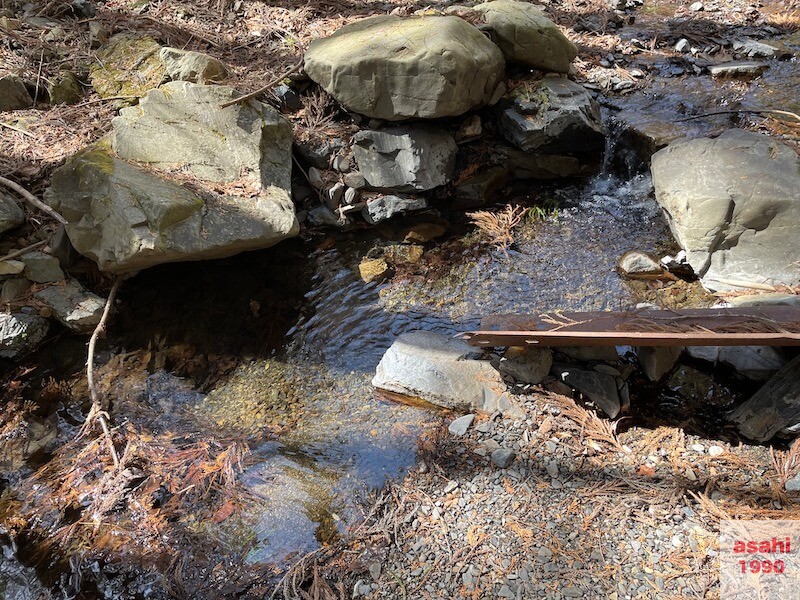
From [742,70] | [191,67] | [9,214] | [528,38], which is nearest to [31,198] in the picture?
[9,214]

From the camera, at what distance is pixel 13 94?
224 inches

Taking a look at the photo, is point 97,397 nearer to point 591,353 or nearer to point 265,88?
point 265,88

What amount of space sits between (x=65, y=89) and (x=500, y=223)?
17.5ft

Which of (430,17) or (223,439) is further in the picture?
(430,17)

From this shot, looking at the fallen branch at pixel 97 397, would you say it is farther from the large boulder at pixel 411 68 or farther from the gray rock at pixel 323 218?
the large boulder at pixel 411 68

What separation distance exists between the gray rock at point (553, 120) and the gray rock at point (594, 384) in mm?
2956

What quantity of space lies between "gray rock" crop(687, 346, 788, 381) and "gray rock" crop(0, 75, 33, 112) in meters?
7.36

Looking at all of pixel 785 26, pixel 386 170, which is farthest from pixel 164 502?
pixel 785 26

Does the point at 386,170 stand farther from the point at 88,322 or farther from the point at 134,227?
the point at 88,322

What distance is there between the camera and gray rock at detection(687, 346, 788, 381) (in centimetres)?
349

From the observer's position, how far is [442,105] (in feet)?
17.1

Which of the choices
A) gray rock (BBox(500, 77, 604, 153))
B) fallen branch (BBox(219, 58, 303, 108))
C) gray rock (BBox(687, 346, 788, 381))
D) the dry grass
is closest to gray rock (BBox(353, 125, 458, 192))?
the dry grass

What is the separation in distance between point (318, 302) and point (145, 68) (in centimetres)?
379

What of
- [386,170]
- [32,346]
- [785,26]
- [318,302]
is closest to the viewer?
[32,346]
